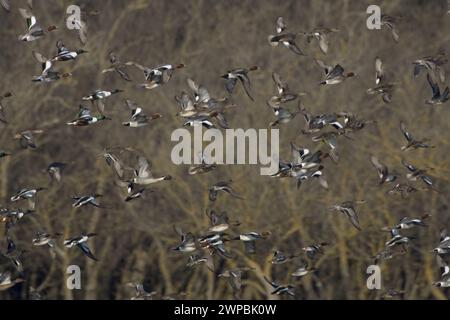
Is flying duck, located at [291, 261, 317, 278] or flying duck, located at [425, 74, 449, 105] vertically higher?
flying duck, located at [425, 74, 449, 105]

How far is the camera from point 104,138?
37.2 metres

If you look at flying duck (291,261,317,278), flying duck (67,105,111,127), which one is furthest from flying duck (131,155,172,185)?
flying duck (291,261,317,278)

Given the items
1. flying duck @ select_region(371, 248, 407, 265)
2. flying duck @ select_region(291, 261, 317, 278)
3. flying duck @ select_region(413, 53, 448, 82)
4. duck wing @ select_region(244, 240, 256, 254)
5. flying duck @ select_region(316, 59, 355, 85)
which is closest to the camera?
flying duck @ select_region(316, 59, 355, 85)

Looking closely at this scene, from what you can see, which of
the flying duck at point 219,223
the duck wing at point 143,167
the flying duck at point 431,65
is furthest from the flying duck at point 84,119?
the flying duck at point 431,65

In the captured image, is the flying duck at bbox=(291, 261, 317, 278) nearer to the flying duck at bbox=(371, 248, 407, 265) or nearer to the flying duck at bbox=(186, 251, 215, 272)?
the flying duck at bbox=(371, 248, 407, 265)

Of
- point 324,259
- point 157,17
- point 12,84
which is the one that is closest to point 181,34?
point 157,17

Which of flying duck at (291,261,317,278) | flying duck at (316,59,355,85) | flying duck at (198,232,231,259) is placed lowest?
→ flying duck at (198,232,231,259)

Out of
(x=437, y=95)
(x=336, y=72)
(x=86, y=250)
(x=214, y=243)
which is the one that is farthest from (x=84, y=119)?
(x=437, y=95)

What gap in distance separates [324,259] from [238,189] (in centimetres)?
245

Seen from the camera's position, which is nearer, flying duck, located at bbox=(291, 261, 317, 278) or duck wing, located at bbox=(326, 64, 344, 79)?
duck wing, located at bbox=(326, 64, 344, 79)

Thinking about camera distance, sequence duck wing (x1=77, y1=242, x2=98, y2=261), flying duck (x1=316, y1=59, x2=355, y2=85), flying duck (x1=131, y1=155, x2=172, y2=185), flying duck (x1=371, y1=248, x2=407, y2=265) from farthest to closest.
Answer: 1. flying duck (x1=371, y1=248, x2=407, y2=265)
2. duck wing (x1=77, y1=242, x2=98, y2=261)
3. flying duck (x1=316, y1=59, x2=355, y2=85)
4. flying duck (x1=131, y1=155, x2=172, y2=185)

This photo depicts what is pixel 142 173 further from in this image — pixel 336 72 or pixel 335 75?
pixel 336 72

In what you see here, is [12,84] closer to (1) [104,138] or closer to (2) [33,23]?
(1) [104,138]
